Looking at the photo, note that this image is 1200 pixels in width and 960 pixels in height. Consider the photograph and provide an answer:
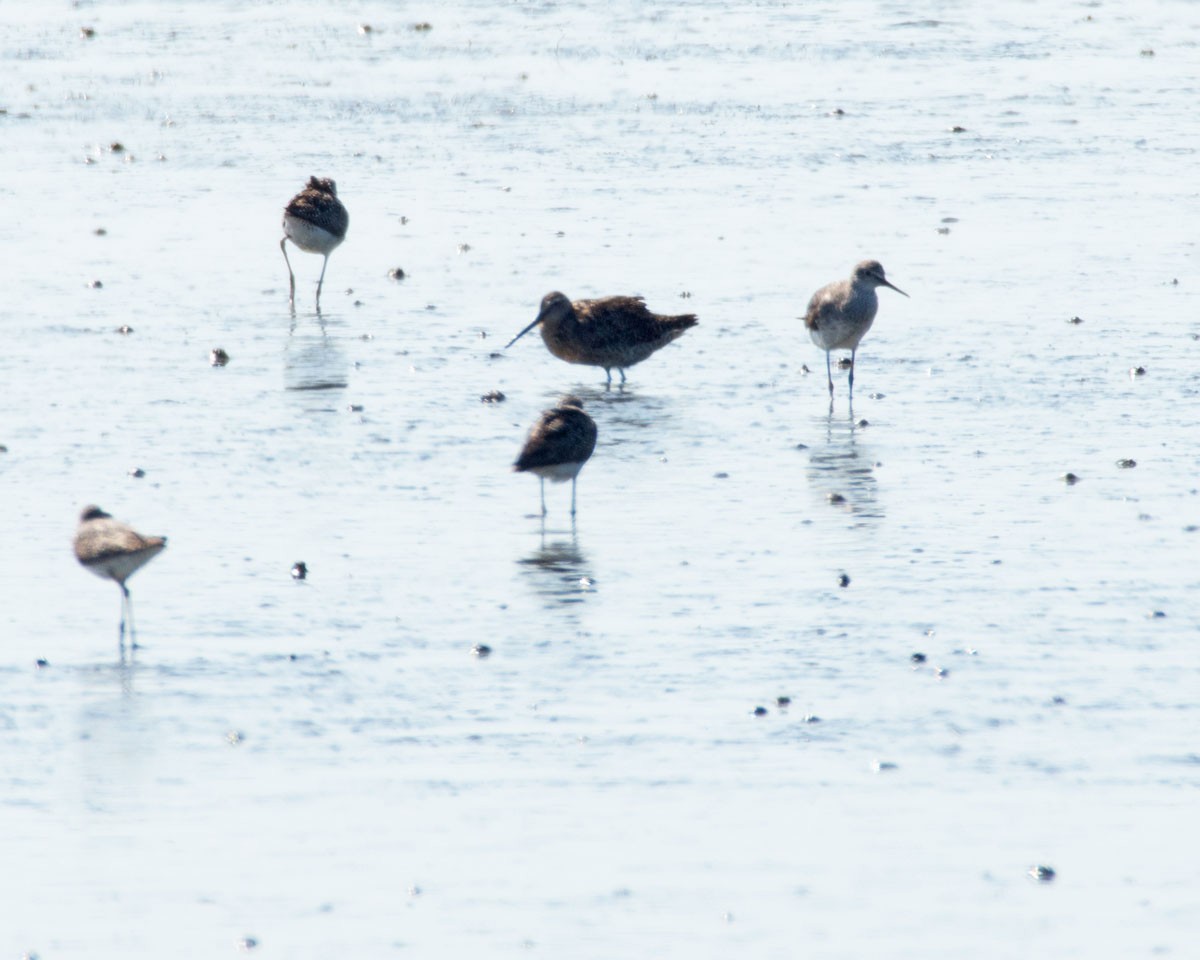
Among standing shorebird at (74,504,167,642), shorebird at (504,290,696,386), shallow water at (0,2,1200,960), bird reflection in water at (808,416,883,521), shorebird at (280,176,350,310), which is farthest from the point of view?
shorebird at (280,176,350,310)

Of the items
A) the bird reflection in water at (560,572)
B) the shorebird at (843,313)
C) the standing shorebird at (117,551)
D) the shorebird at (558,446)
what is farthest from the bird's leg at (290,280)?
the standing shorebird at (117,551)

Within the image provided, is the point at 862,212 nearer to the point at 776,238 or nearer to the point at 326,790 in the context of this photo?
the point at 776,238

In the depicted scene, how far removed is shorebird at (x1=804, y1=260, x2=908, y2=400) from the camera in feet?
53.2

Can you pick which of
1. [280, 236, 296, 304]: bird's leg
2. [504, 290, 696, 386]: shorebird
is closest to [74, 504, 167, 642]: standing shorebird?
[504, 290, 696, 386]: shorebird

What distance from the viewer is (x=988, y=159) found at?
25.4m

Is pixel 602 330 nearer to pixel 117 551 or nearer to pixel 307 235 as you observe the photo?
pixel 307 235

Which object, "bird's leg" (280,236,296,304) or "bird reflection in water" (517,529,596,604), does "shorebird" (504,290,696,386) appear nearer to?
"bird's leg" (280,236,296,304)

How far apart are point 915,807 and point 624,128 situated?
20.0 metres

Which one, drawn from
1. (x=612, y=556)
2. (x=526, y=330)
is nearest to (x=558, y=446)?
(x=612, y=556)

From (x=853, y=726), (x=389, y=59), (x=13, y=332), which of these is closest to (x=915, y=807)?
(x=853, y=726)

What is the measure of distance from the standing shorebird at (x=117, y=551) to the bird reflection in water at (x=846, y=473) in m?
4.32

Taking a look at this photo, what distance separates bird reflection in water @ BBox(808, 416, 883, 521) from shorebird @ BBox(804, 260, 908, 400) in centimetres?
123

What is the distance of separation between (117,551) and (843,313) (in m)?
7.25

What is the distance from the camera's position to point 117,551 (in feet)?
34.4
